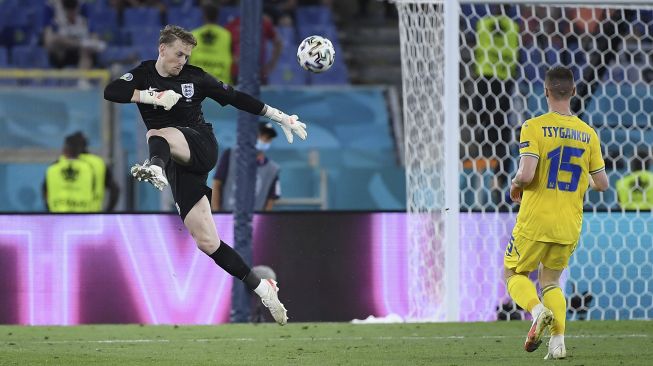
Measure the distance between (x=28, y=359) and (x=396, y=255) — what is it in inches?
161

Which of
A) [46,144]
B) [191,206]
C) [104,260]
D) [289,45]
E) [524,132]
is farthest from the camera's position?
[289,45]

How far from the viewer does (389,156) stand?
52.5 feet

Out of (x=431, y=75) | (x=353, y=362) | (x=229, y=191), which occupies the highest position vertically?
(x=431, y=75)

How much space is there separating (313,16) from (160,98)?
1124 cm

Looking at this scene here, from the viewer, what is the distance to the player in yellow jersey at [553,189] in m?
7.23

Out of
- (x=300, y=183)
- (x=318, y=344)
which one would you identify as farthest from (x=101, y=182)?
(x=318, y=344)

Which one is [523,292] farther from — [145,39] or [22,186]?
[145,39]

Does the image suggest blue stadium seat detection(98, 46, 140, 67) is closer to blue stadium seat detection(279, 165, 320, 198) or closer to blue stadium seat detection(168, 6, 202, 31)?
blue stadium seat detection(168, 6, 202, 31)

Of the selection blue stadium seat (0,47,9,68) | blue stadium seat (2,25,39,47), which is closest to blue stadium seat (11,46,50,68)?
blue stadium seat (0,47,9,68)

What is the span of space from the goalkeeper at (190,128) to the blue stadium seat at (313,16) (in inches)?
418

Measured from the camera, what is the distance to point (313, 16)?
18719mm

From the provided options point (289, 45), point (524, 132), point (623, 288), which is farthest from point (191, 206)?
point (289, 45)

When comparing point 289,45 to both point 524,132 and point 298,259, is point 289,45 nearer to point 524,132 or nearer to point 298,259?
point 298,259

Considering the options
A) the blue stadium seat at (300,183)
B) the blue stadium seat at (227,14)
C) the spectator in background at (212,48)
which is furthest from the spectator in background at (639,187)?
the blue stadium seat at (227,14)
